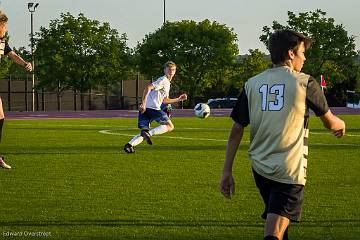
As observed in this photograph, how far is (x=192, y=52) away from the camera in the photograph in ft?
237

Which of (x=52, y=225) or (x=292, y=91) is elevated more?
(x=292, y=91)

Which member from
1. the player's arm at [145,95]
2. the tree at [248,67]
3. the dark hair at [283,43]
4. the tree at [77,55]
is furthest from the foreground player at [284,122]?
the tree at [248,67]

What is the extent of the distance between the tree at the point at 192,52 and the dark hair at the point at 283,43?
66.8 metres

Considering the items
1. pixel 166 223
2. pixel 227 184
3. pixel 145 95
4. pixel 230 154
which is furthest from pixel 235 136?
pixel 145 95

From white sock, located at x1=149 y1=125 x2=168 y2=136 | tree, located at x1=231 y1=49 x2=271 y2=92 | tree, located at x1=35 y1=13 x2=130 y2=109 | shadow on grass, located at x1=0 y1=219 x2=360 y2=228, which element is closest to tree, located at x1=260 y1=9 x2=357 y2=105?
tree, located at x1=231 y1=49 x2=271 y2=92

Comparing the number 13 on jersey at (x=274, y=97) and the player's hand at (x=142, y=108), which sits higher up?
the number 13 on jersey at (x=274, y=97)

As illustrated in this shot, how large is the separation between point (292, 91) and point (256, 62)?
74086 millimetres

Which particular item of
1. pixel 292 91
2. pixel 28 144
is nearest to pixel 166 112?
pixel 28 144

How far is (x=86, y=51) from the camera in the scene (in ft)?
226

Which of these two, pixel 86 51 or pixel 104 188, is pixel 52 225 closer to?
pixel 104 188

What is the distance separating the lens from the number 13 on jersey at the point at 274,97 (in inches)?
190

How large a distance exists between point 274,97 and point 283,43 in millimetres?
359

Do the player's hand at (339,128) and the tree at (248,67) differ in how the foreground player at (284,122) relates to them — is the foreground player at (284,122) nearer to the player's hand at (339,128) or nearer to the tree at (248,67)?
the player's hand at (339,128)

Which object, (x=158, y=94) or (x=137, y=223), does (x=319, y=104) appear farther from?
(x=158, y=94)
